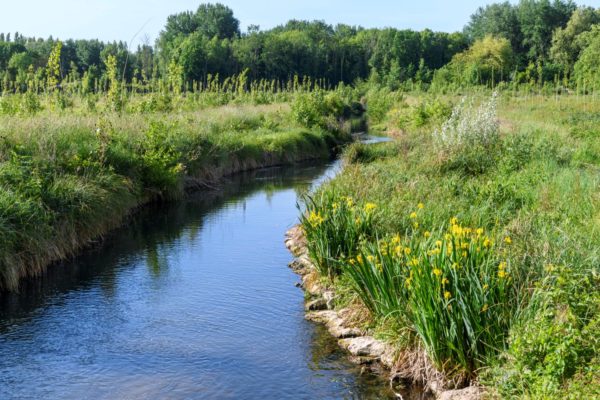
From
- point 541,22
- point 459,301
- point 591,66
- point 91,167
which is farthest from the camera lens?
point 541,22

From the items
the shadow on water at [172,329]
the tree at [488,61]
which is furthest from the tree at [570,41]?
the shadow on water at [172,329]

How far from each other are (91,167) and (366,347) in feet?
30.3

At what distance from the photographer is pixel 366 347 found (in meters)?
8.38

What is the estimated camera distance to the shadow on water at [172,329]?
7.62 meters

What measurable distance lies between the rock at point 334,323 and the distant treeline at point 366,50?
4839cm

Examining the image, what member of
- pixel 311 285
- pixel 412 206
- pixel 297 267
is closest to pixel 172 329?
pixel 311 285

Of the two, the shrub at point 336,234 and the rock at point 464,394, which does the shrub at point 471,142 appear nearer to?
the shrub at point 336,234

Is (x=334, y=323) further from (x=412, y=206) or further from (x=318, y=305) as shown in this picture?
(x=412, y=206)

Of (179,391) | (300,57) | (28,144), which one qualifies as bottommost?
(179,391)

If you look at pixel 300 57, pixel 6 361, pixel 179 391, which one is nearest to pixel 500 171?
pixel 179 391

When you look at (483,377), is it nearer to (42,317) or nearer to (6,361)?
(6,361)

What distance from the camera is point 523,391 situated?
19.6ft

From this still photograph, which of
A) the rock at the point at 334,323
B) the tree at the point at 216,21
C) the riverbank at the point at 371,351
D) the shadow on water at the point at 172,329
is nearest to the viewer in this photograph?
the riverbank at the point at 371,351

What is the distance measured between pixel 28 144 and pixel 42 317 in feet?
20.3
